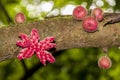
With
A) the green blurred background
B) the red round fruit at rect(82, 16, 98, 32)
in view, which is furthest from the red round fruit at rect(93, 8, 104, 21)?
the green blurred background

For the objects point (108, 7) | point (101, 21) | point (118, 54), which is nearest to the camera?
point (101, 21)

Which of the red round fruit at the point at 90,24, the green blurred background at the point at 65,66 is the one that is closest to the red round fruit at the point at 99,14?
the red round fruit at the point at 90,24

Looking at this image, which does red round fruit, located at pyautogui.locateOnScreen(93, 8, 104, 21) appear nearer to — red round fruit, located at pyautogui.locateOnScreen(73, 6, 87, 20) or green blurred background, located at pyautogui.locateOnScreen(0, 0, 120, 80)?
red round fruit, located at pyautogui.locateOnScreen(73, 6, 87, 20)

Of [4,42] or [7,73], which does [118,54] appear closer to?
[7,73]

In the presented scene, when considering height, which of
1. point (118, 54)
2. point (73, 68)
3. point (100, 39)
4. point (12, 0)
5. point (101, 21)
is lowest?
point (73, 68)

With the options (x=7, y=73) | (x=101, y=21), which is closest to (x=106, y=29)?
(x=101, y=21)

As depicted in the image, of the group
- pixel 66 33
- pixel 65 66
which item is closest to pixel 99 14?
pixel 66 33

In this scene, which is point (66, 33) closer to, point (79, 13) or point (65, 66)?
point (79, 13)
